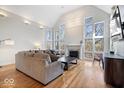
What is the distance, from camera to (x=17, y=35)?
4488 mm

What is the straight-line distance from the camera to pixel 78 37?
14.6 feet

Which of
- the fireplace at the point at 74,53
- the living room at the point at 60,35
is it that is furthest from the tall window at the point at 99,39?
the fireplace at the point at 74,53

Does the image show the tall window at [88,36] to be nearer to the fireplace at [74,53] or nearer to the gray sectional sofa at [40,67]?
the fireplace at [74,53]

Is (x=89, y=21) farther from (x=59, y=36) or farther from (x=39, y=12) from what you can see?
(x=39, y=12)

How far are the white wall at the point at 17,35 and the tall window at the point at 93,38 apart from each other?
2218mm

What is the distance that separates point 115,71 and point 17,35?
14.2ft

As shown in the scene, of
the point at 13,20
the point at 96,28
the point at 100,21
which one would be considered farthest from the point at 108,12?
the point at 13,20

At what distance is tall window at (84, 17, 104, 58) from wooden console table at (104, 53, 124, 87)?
4.59 feet

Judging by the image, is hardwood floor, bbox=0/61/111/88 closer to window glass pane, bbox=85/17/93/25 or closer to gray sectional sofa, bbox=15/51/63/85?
gray sectional sofa, bbox=15/51/63/85

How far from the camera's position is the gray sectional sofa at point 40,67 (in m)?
2.36

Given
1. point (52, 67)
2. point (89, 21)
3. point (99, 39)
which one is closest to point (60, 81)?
point (52, 67)

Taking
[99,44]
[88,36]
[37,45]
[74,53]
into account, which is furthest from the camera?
[37,45]

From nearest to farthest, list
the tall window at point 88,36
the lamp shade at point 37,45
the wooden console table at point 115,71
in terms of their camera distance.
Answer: the wooden console table at point 115,71, the tall window at point 88,36, the lamp shade at point 37,45
